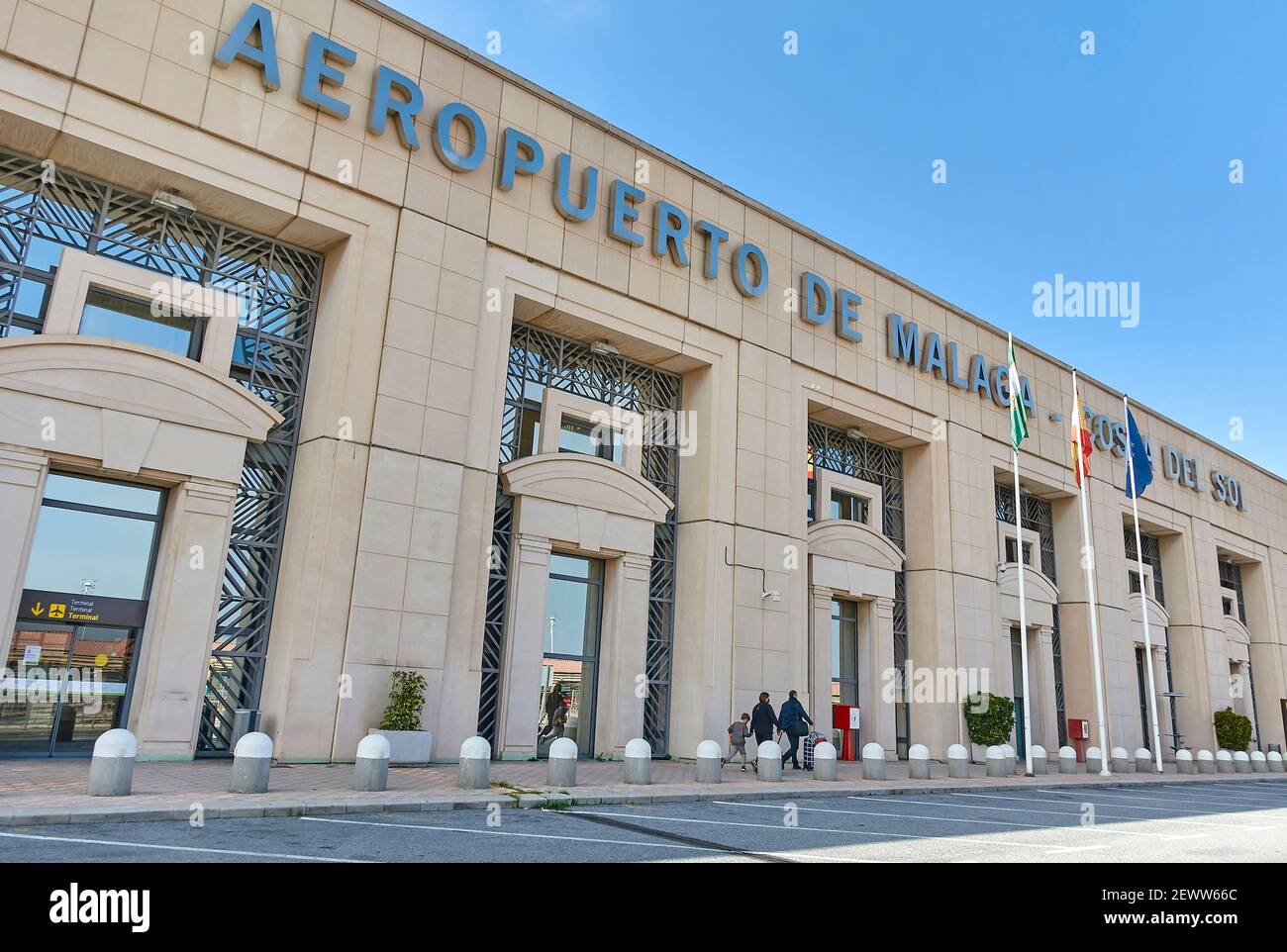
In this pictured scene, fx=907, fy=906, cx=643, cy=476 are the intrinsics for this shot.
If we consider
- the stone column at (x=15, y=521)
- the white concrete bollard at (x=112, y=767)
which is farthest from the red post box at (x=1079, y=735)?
the stone column at (x=15, y=521)

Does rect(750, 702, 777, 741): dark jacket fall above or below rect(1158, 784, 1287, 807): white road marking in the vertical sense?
above

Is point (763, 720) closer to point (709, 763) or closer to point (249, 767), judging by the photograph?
point (709, 763)

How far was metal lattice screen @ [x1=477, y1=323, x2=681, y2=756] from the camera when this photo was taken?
63.3ft

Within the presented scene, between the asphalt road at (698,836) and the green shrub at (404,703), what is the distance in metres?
4.84

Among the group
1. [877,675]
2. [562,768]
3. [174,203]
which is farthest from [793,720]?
[174,203]

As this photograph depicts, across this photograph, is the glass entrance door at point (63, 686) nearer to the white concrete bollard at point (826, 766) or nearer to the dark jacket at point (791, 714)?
the white concrete bollard at point (826, 766)

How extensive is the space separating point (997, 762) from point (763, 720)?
7.05 metres

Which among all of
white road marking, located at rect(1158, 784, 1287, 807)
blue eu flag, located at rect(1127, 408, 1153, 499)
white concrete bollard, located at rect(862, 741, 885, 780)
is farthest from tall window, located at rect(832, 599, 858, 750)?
blue eu flag, located at rect(1127, 408, 1153, 499)

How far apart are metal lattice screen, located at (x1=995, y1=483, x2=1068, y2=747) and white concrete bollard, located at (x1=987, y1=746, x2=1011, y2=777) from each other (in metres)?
10.3

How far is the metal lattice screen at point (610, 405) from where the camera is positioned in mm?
19297

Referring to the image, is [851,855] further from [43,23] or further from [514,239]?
[43,23]

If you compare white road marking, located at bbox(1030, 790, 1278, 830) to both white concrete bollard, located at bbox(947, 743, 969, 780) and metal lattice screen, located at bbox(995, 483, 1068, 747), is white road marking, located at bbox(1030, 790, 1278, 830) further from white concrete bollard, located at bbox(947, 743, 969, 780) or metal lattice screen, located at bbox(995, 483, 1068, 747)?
metal lattice screen, located at bbox(995, 483, 1068, 747)

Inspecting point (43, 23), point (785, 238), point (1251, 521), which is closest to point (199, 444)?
point (43, 23)

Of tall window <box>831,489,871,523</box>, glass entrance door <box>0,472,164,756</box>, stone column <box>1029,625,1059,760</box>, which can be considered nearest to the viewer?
glass entrance door <box>0,472,164,756</box>
